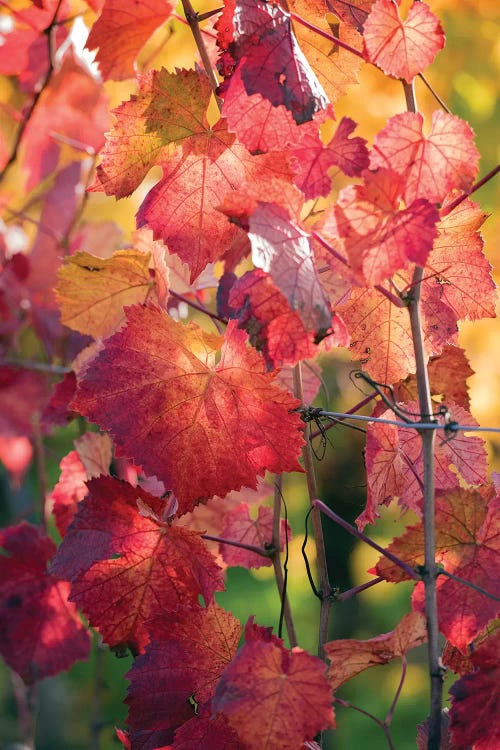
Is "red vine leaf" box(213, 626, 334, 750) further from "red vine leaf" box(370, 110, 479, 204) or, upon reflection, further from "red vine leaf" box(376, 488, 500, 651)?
"red vine leaf" box(370, 110, 479, 204)

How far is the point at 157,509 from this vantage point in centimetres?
62

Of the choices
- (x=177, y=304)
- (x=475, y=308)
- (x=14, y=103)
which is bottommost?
(x=475, y=308)

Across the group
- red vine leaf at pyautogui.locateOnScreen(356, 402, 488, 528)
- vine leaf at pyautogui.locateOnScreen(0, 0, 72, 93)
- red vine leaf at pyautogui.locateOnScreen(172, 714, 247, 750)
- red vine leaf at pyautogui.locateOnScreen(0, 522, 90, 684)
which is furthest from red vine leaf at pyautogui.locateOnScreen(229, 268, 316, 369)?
vine leaf at pyautogui.locateOnScreen(0, 0, 72, 93)

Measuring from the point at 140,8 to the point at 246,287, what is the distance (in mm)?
285

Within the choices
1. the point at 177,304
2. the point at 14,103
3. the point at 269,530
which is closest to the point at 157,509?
the point at 269,530

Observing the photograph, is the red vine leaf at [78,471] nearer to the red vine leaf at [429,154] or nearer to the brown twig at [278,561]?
the brown twig at [278,561]

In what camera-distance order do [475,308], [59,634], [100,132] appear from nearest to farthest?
[475,308], [59,634], [100,132]

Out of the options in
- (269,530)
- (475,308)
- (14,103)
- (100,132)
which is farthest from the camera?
(14,103)

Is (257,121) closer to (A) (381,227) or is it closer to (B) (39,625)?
(A) (381,227)

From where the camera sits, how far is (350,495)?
2828 mm

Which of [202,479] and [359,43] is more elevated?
[359,43]

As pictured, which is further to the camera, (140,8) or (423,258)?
(140,8)

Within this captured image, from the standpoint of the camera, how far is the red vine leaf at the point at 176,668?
568 millimetres

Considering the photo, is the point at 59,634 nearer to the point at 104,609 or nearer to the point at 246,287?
the point at 104,609
